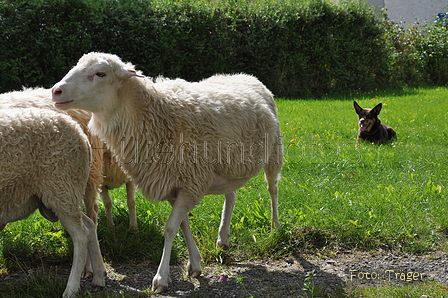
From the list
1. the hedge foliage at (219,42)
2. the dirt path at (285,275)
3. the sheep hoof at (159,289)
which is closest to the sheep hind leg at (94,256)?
the dirt path at (285,275)

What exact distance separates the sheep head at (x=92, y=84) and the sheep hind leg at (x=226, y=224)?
5.32 feet

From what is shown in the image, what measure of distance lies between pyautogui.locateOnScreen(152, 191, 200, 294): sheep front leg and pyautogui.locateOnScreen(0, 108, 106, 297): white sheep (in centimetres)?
58

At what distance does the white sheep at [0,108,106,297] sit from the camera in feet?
10.7

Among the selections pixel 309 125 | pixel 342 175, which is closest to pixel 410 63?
pixel 309 125

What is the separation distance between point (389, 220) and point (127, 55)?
777cm

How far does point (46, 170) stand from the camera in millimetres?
3340

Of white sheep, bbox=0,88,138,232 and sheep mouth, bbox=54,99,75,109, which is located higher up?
sheep mouth, bbox=54,99,75,109

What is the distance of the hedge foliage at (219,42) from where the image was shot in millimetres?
9633

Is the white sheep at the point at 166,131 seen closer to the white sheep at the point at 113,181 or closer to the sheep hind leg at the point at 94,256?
the sheep hind leg at the point at 94,256

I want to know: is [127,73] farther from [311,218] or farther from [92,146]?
[311,218]

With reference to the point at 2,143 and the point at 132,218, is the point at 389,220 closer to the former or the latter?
the point at 132,218

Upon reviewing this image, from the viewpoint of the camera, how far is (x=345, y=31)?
46.3 ft

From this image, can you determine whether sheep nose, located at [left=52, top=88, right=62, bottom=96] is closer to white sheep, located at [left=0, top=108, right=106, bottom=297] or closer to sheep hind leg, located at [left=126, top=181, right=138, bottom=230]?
white sheep, located at [left=0, top=108, right=106, bottom=297]

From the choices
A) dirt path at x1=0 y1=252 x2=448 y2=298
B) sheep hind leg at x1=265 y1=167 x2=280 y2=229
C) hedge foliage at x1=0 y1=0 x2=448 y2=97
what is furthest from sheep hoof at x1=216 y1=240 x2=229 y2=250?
hedge foliage at x1=0 y1=0 x2=448 y2=97
